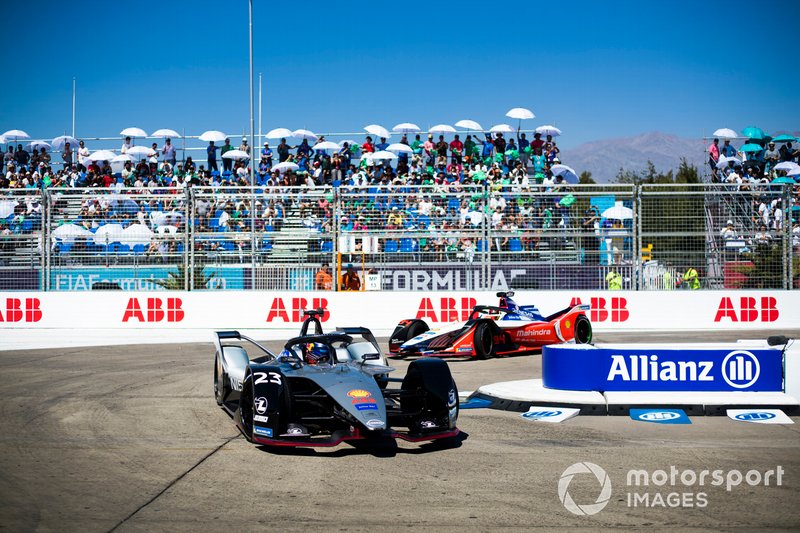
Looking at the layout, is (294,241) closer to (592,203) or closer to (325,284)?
(325,284)

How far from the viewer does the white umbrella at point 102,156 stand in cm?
3281

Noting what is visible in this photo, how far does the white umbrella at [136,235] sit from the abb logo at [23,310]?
2.77 metres

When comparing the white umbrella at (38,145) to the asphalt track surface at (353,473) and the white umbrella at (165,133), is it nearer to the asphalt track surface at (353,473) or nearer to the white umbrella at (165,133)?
the white umbrella at (165,133)

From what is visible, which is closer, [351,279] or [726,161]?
[351,279]

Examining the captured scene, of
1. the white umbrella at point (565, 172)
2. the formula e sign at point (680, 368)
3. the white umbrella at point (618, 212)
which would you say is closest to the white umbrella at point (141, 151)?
the white umbrella at point (565, 172)

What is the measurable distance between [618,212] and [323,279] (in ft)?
24.7

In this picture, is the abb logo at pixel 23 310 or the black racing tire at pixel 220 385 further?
the abb logo at pixel 23 310

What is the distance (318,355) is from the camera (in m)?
9.48

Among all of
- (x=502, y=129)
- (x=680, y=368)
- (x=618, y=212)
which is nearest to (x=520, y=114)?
(x=502, y=129)

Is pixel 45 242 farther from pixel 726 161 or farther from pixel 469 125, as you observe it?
pixel 726 161

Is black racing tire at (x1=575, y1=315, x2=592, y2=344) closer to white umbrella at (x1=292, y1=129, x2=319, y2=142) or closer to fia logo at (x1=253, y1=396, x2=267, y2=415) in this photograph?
fia logo at (x1=253, y1=396, x2=267, y2=415)

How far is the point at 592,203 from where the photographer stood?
74.5 feet

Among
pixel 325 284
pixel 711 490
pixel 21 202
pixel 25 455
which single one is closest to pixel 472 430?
pixel 711 490

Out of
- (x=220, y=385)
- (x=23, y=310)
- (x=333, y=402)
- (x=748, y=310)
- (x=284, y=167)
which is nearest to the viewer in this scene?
(x=333, y=402)
